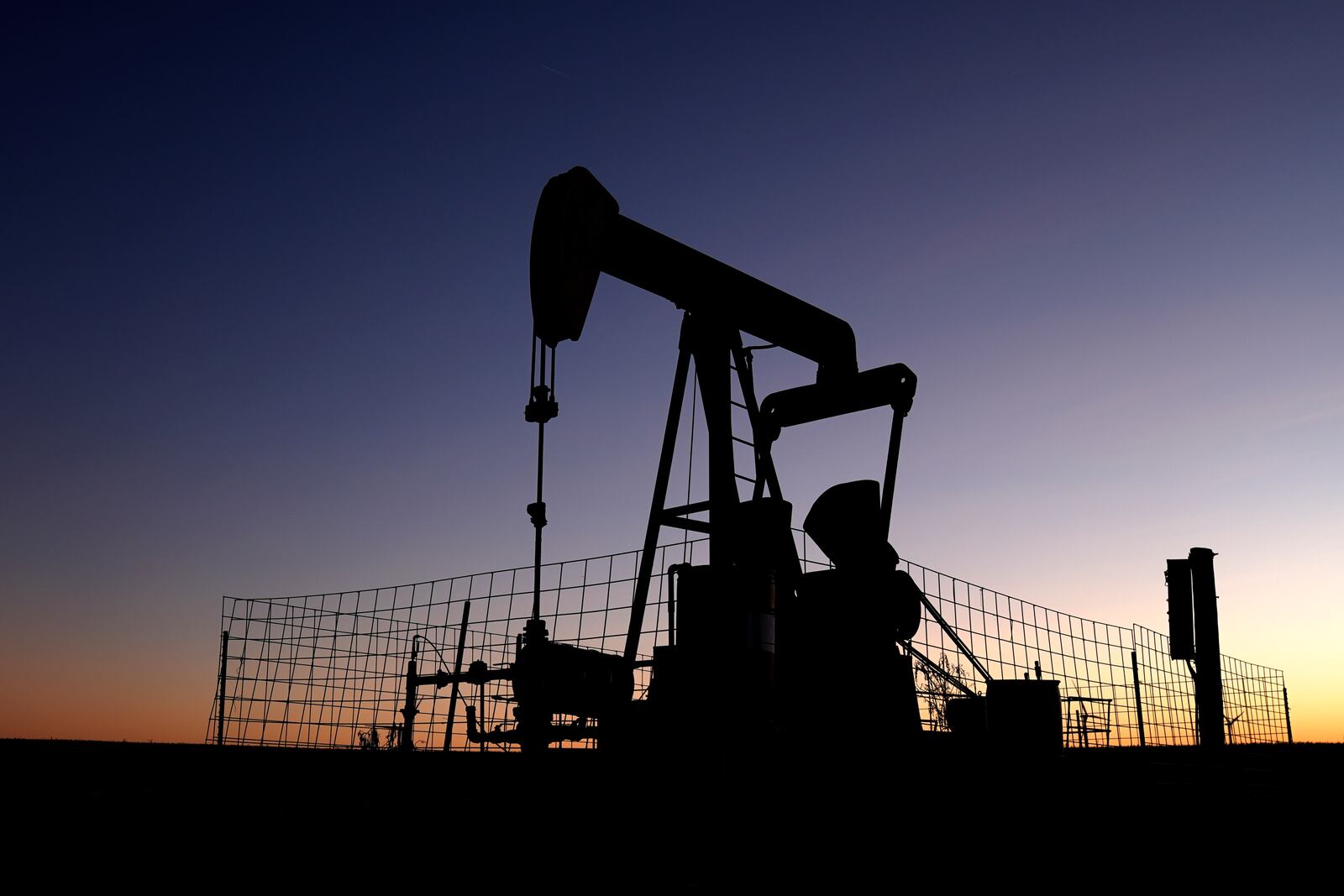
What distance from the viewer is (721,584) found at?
630 cm

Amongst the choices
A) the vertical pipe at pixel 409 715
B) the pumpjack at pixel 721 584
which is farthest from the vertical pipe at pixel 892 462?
the vertical pipe at pixel 409 715

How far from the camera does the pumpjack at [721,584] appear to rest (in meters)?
6.27

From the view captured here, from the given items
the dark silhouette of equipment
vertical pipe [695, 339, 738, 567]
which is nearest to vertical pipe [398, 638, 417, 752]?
vertical pipe [695, 339, 738, 567]

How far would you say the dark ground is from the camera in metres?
3.12

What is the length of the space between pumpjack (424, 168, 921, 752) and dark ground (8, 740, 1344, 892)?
436 mm

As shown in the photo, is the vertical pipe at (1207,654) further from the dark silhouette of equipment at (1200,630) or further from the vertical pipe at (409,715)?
the vertical pipe at (409,715)

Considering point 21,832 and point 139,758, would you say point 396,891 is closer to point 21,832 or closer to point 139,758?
point 21,832

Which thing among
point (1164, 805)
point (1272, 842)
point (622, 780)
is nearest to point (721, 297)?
point (622, 780)

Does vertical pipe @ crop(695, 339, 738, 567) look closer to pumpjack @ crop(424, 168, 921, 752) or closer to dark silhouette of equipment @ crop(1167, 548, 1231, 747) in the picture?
pumpjack @ crop(424, 168, 921, 752)

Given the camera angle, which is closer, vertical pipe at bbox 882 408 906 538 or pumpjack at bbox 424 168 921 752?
pumpjack at bbox 424 168 921 752

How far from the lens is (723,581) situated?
6305mm

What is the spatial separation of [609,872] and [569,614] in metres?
7.86

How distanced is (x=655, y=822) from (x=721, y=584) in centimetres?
213

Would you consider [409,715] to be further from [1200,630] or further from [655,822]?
[1200,630]
